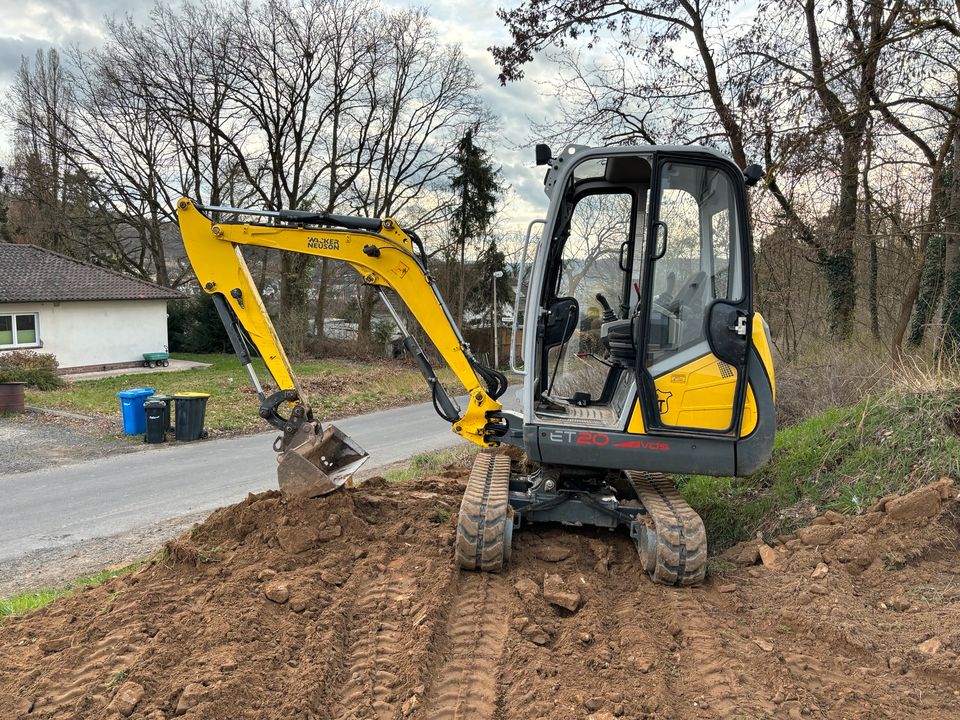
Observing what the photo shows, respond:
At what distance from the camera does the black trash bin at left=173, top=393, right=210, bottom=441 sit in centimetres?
1225

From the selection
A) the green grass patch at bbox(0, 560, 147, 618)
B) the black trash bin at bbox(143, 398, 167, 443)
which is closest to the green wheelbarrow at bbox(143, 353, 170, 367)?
the black trash bin at bbox(143, 398, 167, 443)

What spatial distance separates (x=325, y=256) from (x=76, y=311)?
21.6 metres

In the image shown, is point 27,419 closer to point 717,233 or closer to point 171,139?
point 717,233

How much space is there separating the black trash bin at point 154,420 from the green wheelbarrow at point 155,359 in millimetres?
14702

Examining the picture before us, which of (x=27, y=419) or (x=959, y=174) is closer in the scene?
(x=959, y=174)

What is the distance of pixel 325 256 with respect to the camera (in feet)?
18.1

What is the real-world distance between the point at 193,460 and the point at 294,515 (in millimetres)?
6093

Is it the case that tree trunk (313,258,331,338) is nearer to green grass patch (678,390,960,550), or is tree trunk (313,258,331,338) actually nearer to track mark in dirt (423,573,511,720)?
green grass patch (678,390,960,550)

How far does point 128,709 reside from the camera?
3266 millimetres

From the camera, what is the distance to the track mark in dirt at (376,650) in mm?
3400

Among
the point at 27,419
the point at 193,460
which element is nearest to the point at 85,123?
the point at 27,419

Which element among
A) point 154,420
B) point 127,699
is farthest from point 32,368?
point 127,699

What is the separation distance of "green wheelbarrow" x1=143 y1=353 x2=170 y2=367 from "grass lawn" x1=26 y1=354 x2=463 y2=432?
1689 millimetres

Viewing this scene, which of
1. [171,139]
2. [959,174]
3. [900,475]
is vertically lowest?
[900,475]
